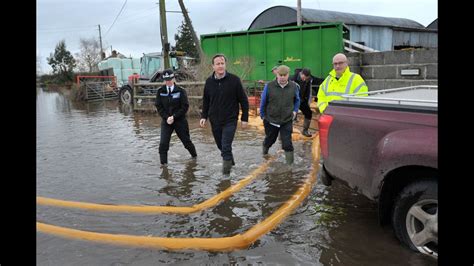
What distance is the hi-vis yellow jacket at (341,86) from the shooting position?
5.24 meters

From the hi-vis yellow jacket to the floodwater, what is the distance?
120cm

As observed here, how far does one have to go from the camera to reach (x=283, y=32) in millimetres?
15000

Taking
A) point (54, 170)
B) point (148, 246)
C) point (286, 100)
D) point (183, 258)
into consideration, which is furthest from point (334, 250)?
point (54, 170)

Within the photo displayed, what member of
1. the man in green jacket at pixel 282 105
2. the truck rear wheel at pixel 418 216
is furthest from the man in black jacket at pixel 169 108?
the truck rear wheel at pixel 418 216

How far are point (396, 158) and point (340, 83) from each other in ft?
8.14

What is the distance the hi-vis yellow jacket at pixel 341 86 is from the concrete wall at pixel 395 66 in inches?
174

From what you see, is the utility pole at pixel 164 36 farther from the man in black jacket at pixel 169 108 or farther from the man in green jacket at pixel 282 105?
the man in green jacket at pixel 282 105

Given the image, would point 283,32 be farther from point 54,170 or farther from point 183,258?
point 183,258

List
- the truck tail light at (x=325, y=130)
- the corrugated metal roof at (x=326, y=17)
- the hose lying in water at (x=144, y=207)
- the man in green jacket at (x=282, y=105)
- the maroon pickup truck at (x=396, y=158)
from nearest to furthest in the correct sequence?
the maroon pickup truck at (x=396, y=158) → the truck tail light at (x=325, y=130) → the hose lying in water at (x=144, y=207) → the man in green jacket at (x=282, y=105) → the corrugated metal roof at (x=326, y=17)

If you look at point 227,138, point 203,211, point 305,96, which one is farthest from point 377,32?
point 203,211

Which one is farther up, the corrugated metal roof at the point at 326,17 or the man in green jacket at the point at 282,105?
the corrugated metal roof at the point at 326,17

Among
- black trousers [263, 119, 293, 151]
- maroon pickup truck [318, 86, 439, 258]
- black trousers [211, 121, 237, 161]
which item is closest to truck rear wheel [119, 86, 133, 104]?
black trousers [263, 119, 293, 151]

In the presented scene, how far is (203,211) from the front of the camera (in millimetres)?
4574
